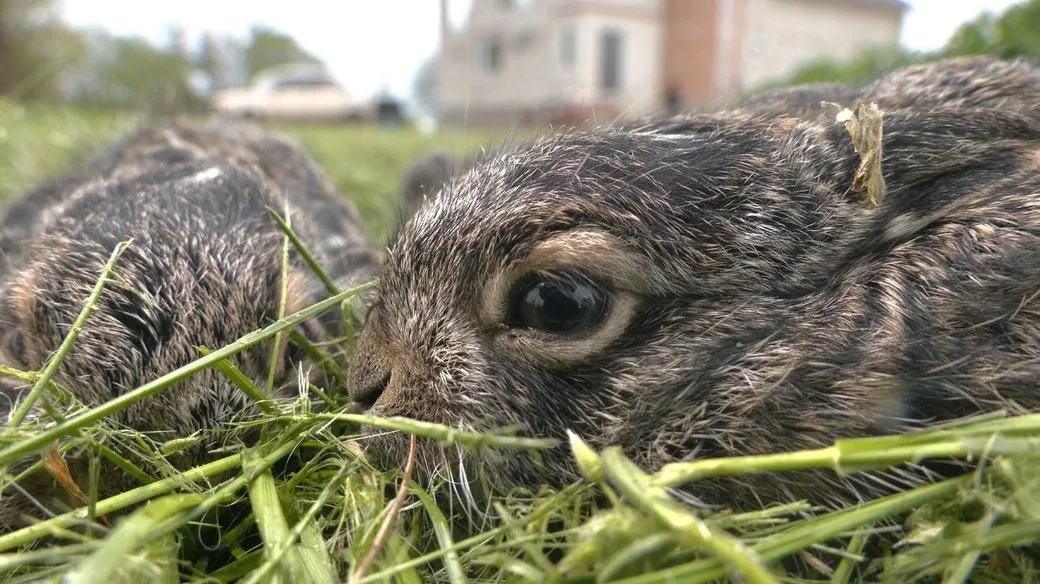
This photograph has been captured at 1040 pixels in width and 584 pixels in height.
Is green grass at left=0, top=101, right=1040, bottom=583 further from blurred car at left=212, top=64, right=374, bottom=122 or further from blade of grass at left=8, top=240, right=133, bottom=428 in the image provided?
blurred car at left=212, top=64, right=374, bottom=122

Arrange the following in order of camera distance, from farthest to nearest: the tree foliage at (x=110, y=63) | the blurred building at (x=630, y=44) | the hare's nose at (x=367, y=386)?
the blurred building at (x=630, y=44), the tree foliage at (x=110, y=63), the hare's nose at (x=367, y=386)

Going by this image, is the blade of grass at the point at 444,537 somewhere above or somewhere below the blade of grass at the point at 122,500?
below

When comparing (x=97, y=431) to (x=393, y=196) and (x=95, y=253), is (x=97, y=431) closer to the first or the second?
(x=95, y=253)

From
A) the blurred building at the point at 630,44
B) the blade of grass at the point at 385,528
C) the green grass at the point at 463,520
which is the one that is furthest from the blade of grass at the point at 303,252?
the blurred building at the point at 630,44

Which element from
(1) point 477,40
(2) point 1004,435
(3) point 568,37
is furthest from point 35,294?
(1) point 477,40

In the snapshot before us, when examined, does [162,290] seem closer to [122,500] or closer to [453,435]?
[122,500]

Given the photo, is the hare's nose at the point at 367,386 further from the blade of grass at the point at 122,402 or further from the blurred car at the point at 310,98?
the blurred car at the point at 310,98

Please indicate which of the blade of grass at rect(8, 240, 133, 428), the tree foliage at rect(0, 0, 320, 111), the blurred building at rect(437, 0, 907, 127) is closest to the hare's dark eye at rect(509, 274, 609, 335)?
the blade of grass at rect(8, 240, 133, 428)
